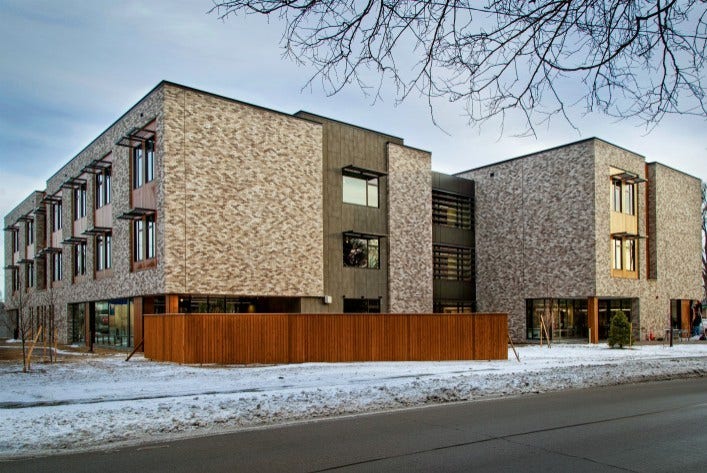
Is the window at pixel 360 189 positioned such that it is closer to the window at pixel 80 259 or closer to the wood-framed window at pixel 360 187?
the wood-framed window at pixel 360 187

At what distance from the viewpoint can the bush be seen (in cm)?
3019

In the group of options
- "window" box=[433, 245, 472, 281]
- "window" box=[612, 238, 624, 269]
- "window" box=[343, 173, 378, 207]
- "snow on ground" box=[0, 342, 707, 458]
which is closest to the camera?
"snow on ground" box=[0, 342, 707, 458]

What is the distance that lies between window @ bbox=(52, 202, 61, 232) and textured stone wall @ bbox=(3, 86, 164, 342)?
43.1 inches

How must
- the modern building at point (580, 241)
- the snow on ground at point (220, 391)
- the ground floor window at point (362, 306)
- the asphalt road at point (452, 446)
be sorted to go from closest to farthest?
the asphalt road at point (452, 446)
the snow on ground at point (220, 391)
the ground floor window at point (362, 306)
the modern building at point (580, 241)

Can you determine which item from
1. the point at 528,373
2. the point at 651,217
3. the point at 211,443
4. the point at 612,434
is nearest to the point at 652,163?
the point at 651,217

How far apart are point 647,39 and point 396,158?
3000 cm

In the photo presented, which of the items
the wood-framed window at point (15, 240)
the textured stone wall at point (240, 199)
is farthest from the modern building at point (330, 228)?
the wood-framed window at point (15, 240)

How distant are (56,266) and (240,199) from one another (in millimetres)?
22003

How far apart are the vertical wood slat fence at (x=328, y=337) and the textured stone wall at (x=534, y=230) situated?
15383 mm

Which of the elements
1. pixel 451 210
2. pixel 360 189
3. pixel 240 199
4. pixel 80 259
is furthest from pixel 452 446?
pixel 80 259

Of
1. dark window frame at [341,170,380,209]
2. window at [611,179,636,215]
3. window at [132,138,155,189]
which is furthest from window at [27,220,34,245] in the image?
window at [611,179,636,215]

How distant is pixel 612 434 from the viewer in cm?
909

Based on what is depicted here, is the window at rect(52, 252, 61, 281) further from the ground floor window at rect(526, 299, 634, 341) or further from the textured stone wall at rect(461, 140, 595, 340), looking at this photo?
the ground floor window at rect(526, 299, 634, 341)

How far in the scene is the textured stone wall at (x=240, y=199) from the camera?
2719 centimetres
